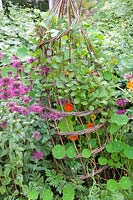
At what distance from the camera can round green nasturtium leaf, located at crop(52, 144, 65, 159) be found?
147 cm

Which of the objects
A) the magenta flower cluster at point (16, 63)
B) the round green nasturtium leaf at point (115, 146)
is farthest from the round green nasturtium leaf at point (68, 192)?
the magenta flower cluster at point (16, 63)

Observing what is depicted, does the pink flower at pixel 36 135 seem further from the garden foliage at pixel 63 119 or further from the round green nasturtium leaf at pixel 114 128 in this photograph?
the round green nasturtium leaf at pixel 114 128

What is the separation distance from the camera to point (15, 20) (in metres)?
3.24

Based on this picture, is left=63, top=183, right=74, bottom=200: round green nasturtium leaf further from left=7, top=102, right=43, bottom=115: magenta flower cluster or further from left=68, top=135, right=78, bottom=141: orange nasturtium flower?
left=7, top=102, right=43, bottom=115: magenta flower cluster

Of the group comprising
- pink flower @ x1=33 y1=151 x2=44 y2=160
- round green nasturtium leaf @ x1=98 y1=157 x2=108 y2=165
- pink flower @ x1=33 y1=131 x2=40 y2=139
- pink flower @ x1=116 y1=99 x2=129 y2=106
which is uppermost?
pink flower @ x1=116 y1=99 x2=129 y2=106

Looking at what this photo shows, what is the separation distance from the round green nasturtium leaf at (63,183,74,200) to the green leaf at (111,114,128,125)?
36 cm

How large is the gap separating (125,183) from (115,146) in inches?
6.9

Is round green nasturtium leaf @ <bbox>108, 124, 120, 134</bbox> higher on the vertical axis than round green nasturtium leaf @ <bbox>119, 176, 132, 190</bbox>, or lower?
higher

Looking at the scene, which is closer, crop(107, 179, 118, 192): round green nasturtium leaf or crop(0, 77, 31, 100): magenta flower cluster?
crop(0, 77, 31, 100): magenta flower cluster

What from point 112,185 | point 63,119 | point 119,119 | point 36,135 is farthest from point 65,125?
point 112,185

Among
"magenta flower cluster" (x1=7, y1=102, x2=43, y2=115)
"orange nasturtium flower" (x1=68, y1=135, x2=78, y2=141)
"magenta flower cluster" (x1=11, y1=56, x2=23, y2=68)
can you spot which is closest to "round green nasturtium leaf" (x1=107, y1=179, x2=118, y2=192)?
"orange nasturtium flower" (x1=68, y1=135, x2=78, y2=141)

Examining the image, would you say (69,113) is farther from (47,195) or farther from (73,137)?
(47,195)

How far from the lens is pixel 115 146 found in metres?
1.51

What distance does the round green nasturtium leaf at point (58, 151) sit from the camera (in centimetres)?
147
